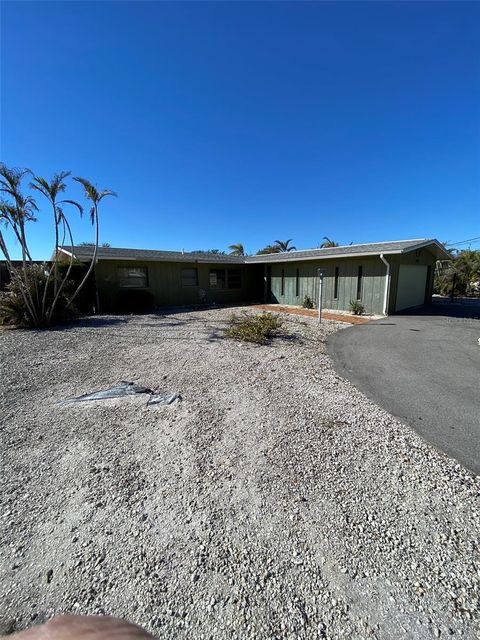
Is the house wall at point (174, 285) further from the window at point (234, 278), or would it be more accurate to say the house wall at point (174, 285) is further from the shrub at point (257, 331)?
the shrub at point (257, 331)

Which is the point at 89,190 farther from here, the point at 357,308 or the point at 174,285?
the point at 357,308

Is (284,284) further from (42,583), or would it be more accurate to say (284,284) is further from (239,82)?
(42,583)

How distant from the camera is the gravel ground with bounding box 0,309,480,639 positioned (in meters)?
1.49

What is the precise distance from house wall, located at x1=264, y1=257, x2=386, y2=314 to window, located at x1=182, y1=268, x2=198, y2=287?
4.29 meters

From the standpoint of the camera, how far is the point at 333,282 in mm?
13297

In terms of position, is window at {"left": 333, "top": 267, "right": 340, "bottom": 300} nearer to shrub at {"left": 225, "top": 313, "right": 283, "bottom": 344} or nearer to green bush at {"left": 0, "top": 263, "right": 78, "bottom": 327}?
shrub at {"left": 225, "top": 313, "right": 283, "bottom": 344}

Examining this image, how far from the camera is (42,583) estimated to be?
1623mm

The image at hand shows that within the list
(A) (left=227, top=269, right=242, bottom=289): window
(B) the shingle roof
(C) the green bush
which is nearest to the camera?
(C) the green bush

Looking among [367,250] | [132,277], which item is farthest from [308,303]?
[132,277]

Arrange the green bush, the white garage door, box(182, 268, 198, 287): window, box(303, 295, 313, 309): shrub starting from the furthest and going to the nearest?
box(182, 268, 198, 287): window < box(303, 295, 313, 309): shrub < the white garage door < the green bush

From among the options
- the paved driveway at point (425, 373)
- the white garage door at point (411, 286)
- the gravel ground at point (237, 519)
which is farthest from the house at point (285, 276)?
the gravel ground at point (237, 519)

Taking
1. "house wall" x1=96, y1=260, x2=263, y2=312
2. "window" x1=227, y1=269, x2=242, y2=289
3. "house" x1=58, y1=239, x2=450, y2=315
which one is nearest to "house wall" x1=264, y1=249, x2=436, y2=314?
"house" x1=58, y1=239, x2=450, y2=315

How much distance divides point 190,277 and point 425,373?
1266cm

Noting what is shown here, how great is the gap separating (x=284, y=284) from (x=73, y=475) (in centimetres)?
1434
